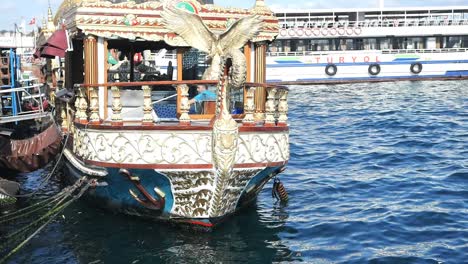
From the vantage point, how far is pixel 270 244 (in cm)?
Result: 937

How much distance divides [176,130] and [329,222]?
3.41m

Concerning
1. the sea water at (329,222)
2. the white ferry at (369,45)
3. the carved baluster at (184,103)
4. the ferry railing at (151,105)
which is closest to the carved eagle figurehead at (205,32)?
the ferry railing at (151,105)

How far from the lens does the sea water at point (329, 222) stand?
28.9ft

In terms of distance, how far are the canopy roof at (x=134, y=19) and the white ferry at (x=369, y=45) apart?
108ft

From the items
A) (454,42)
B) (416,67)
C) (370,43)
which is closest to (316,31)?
(370,43)

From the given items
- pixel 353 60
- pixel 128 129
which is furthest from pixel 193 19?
pixel 353 60

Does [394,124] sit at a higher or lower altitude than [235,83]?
lower

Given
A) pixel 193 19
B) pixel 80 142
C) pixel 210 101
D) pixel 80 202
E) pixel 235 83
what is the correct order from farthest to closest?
pixel 80 202, pixel 210 101, pixel 80 142, pixel 193 19, pixel 235 83

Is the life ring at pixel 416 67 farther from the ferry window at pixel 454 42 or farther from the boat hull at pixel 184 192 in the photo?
the boat hull at pixel 184 192

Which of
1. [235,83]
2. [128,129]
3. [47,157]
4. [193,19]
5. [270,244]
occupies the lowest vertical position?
[270,244]

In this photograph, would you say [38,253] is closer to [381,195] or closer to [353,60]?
[381,195]

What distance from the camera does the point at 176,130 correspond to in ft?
28.8

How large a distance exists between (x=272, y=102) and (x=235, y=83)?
3.56ft

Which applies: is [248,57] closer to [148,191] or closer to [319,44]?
[148,191]
